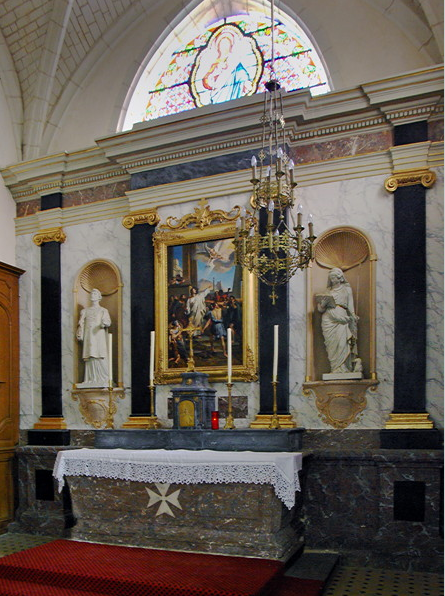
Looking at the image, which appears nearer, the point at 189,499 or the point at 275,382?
the point at 189,499

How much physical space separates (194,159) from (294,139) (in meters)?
1.32

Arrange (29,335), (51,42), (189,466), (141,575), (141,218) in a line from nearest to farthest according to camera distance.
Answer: (141,575) → (189,466) → (141,218) → (51,42) → (29,335)

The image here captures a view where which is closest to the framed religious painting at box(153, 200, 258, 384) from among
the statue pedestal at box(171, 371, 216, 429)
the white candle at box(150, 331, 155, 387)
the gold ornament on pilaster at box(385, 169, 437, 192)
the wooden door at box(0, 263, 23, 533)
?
the white candle at box(150, 331, 155, 387)

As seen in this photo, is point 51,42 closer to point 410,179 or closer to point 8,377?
point 8,377

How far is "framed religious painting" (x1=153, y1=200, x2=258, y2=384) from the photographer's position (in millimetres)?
7715

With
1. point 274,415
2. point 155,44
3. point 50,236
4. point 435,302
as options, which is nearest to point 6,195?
point 50,236

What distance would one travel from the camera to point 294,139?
7.73m

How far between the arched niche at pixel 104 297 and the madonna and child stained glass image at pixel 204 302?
2.88ft

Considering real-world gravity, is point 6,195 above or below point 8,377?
above

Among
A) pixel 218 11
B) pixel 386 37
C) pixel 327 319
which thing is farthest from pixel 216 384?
pixel 218 11

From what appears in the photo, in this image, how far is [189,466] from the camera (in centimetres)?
636

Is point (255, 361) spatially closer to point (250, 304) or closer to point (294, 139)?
point (250, 304)

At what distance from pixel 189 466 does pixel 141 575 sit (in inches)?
43.8

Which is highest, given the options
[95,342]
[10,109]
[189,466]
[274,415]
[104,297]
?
[10,109]
